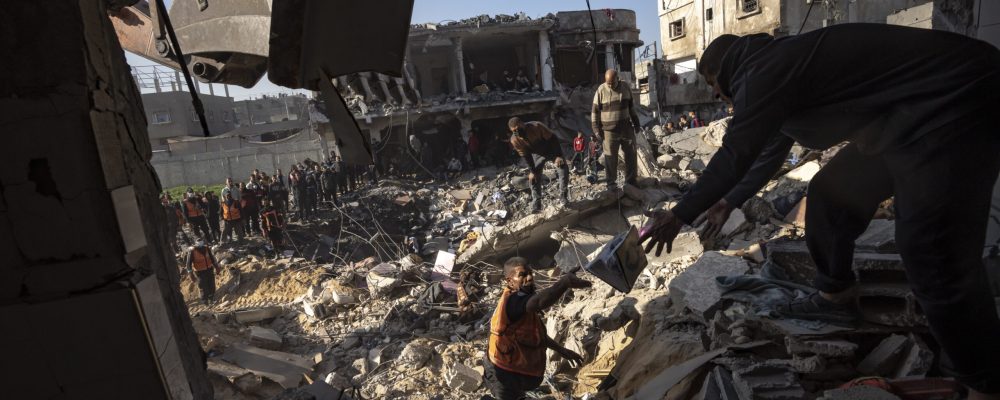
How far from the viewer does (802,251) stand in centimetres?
290

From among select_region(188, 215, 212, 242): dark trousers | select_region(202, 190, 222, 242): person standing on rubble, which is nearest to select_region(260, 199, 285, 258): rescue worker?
select_region(202, 190, 222, 242): person standing on rubble

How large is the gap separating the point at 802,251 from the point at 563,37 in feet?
62.6

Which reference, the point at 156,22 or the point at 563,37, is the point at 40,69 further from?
the point at 563,37

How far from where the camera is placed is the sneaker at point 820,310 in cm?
233

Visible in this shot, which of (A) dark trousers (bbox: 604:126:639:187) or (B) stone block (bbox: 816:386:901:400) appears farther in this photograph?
(A) dark trousers (bbox: 604:126:639:187)

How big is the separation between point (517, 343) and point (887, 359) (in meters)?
2.04

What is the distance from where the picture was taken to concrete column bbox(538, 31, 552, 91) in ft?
64.8

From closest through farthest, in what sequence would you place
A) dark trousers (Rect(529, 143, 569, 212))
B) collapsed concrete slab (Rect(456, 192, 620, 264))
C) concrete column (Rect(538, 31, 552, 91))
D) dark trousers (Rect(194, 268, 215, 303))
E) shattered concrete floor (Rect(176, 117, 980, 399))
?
shattered concrete floor (Rect(176, 117, 980, 399)) < collapsed concrete slab (Rect(456, 192, 620, 264)) < dark trousers (Rect(529, 143, 569, 212)) < dark trousers (Rect(194, 268, 215, 303)) < concrete column (Rect(538, 31, 552, 91))

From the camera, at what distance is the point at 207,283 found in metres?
9.23

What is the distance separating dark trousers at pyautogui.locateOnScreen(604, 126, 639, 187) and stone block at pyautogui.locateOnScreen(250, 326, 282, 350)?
5.14 meters

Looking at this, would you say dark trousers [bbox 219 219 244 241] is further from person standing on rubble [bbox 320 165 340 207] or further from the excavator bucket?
the excavator bucket

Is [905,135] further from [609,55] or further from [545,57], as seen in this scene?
[609,55]

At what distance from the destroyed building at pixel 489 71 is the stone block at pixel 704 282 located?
1393cm

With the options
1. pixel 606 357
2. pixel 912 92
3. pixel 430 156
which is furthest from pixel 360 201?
pixel 912 92
